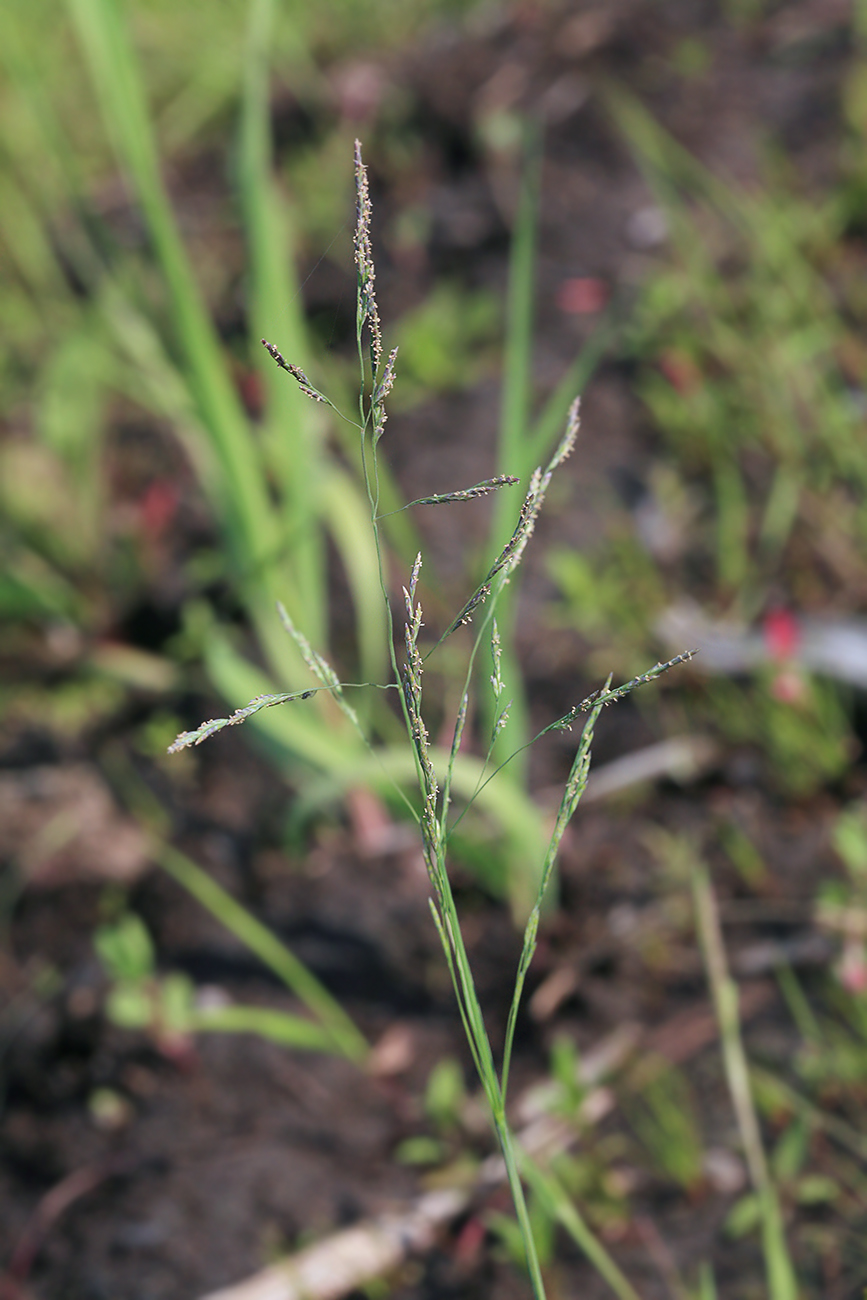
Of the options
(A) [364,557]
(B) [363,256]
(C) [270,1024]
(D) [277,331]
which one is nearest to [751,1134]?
(C) [270,1024]

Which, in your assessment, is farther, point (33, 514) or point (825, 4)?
point (825, 4)

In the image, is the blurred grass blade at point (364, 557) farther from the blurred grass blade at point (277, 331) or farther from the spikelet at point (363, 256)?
the spikelet at point (363, 256)

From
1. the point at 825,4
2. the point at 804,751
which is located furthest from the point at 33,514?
the point at 825,4

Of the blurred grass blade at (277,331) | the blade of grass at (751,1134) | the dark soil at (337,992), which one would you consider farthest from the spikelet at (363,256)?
the dark soil at (337,992)

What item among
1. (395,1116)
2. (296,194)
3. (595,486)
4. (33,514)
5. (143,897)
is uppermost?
(296,194)

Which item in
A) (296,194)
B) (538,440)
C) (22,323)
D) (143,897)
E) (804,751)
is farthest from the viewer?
(296,194)

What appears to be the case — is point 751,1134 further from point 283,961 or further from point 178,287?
point 178,287

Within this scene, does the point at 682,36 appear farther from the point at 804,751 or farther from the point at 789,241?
the point at 804,751
